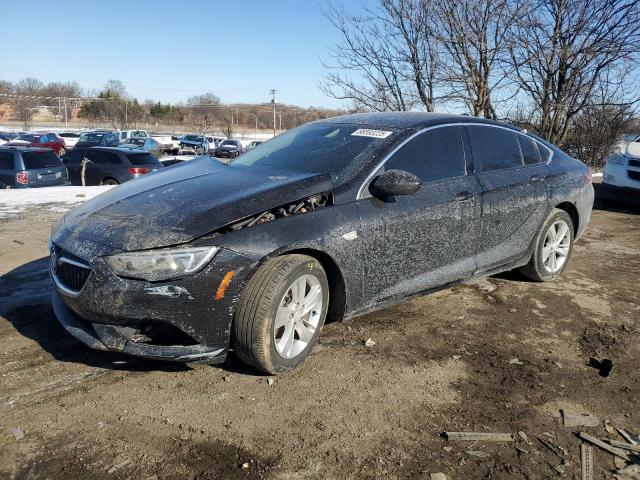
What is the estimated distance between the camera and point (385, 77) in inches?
465

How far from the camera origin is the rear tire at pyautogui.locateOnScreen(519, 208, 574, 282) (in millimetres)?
4906

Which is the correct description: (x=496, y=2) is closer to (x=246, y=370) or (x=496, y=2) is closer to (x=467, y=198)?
(x=467, y=198)

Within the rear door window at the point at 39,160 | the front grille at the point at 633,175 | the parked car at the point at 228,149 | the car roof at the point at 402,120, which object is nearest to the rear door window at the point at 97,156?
the rear door window at the point at 39,160

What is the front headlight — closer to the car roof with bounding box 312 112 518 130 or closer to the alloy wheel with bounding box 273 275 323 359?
the alloy wheel with bounding box 273 275 323 359

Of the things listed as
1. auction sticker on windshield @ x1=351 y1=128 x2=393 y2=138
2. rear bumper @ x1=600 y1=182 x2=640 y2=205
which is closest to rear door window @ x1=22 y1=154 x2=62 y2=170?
auction sticker on windshield @ x1=351 y1=128 x2=393 y2=138

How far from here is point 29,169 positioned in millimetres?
12461

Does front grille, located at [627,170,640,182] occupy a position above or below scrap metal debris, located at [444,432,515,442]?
above

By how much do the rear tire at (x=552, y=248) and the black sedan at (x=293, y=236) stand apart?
0.10 m

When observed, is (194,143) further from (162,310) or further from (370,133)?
(162,310)

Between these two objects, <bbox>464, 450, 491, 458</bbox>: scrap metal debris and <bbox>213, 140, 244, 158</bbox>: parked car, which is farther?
<bbox>213, 140, 244, 158</bbox>: parked car

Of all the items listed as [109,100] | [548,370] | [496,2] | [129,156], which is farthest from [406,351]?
[109,100]

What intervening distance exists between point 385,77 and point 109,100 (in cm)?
6109

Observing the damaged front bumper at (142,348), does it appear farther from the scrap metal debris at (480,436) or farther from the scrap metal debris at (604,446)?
the scrap metal debris at (604,446)

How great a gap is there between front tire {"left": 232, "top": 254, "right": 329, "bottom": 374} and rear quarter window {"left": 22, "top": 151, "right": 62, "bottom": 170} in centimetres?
1164
